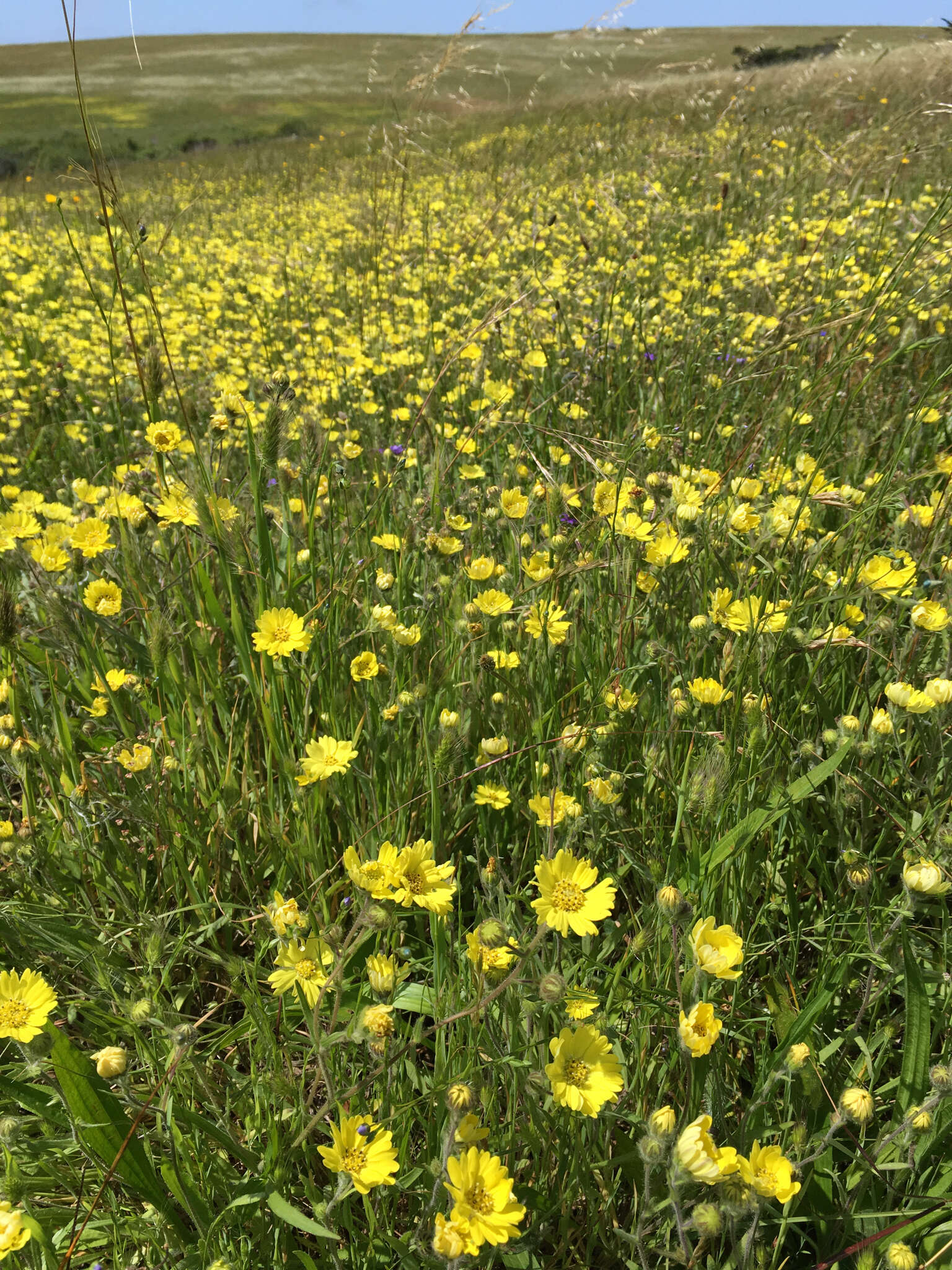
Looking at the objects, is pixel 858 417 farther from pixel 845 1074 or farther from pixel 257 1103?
pixel 257 1103

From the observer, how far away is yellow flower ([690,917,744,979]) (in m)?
1.05

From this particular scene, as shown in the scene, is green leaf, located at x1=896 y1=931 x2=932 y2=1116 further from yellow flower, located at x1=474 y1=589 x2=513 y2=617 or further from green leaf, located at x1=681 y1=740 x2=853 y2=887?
yellow flower, located at x1=474 y1=589 x2=513 y2=617

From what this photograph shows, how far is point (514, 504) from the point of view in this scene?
7.38 feet

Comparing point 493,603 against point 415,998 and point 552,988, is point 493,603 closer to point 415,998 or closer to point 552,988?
point 415,998

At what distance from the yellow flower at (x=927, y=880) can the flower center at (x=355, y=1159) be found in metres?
0.87

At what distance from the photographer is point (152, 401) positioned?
194 cm

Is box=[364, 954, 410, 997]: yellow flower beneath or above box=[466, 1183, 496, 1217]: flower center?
above

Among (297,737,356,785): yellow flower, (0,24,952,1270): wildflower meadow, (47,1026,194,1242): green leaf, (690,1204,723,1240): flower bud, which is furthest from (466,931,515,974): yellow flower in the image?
(47,1026,194,1242): green leaf

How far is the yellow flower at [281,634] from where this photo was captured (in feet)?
5.46

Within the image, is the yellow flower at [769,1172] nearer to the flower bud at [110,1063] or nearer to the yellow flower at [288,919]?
the yellow flower at [288,919]

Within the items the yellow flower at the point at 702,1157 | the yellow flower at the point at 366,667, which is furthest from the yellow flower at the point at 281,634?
the yellow flower at the point at 702,1157

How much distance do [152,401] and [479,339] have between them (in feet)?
6.97

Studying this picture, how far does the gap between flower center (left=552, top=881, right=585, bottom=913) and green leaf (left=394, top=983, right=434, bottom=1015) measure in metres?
0.33

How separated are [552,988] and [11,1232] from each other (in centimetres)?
73
